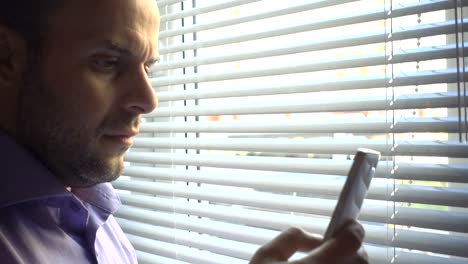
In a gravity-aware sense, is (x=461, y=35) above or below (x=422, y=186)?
above

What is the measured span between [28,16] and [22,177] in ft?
0.97

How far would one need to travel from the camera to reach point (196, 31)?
4.15 feet

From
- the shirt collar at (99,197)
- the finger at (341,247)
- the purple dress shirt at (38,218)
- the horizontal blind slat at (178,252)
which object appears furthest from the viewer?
the horizontal blind slat at (178,252)

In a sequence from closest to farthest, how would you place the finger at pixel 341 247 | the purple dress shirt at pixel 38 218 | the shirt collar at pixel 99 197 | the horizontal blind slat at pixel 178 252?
the finger at pixel 341 247 → the purple dress shirt at pixel 38 218 → the shirt collar at pixel 99 197 → the horizontal blind slat at pixel 178 252

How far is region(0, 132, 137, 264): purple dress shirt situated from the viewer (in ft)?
2.71

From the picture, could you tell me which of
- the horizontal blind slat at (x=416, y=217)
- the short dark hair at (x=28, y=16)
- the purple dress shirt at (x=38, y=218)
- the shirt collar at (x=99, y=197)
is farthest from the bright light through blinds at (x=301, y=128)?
the short dark hair at (x=28, y=16)

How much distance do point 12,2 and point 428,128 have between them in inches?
31.1

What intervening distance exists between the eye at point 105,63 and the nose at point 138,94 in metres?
0.04

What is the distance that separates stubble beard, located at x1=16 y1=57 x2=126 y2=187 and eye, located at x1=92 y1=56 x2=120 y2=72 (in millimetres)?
88

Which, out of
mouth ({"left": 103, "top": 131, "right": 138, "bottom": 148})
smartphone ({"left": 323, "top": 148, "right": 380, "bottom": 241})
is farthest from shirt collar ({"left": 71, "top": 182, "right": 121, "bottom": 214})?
smartphone ({"left": 323, "top": 148, "right": 380, "bottom": 241})

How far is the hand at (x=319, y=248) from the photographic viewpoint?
597 mm

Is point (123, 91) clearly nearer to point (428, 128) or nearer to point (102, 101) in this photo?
point (102, 101)

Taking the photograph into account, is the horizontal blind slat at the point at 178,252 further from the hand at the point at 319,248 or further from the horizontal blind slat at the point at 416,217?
the hand at the point at 319,248

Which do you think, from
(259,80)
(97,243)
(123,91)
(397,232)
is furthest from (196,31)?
(397,232)
